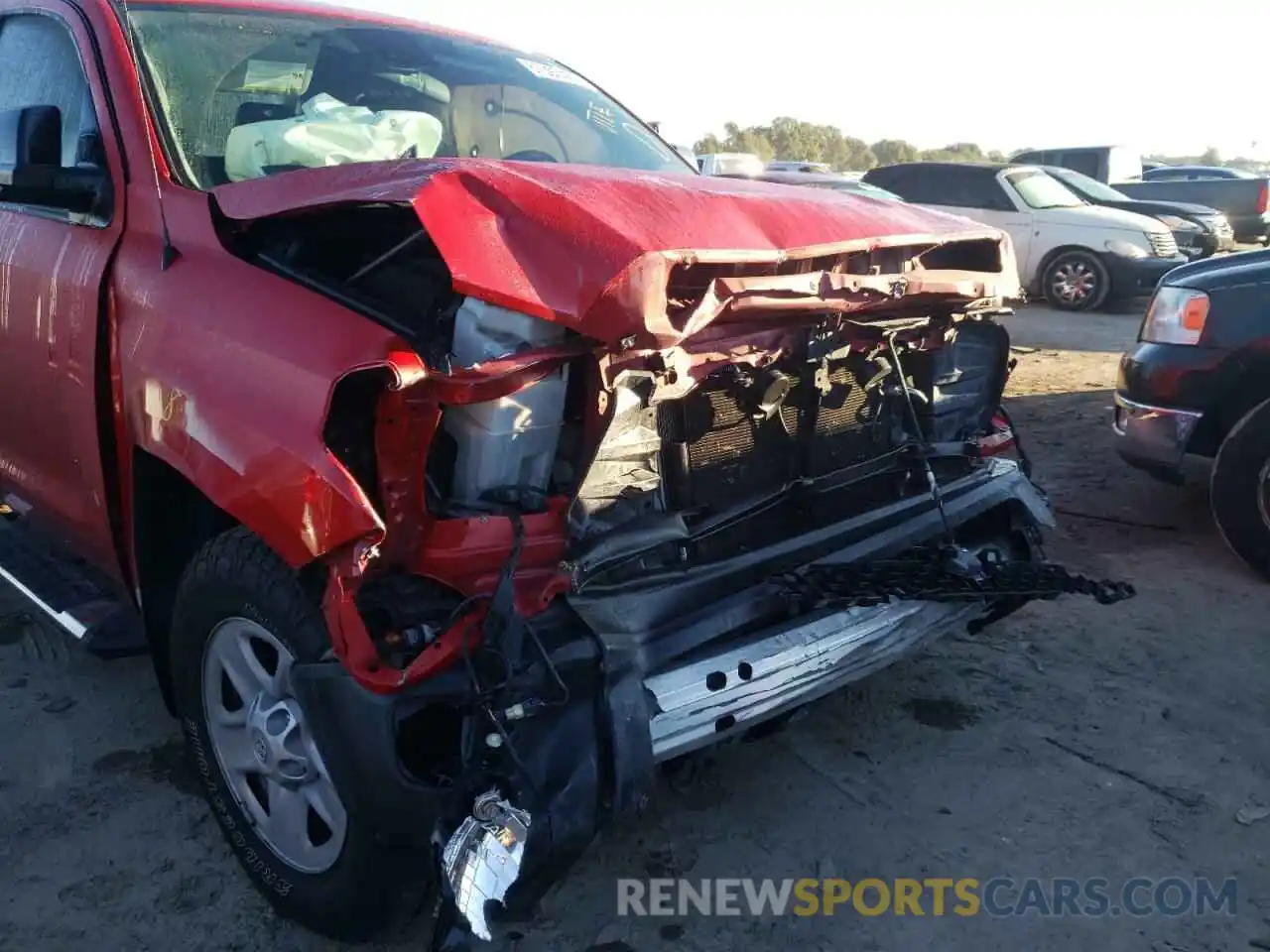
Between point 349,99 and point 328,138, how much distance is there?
0.34 metres

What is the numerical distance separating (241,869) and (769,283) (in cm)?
195

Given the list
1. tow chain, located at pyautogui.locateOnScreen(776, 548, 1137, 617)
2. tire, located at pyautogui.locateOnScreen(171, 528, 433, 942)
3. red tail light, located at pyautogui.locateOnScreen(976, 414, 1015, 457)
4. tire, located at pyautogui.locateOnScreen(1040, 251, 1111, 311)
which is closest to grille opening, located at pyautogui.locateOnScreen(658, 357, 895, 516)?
tow chain, located at pyautogui.locateOnScreen(776, 548, 1137, 617)

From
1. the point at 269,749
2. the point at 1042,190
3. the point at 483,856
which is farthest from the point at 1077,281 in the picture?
the point at 483,856

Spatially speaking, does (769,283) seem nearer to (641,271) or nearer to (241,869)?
(641,271)

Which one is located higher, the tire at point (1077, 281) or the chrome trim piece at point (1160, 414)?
the chrome trim piece at point (1160, 414)

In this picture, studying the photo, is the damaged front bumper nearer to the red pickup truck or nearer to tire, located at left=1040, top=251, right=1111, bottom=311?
the red pickup truck

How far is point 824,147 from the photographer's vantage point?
2030 inches

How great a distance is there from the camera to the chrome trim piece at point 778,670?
7.50 feet

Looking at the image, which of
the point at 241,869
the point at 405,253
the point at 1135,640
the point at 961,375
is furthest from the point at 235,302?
the point at 1135,640

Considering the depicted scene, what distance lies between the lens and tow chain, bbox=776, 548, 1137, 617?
2.58m

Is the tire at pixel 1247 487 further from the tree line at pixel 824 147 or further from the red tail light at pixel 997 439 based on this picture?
the tree line at pixel 824 147

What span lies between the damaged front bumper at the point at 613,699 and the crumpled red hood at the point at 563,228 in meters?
0.64

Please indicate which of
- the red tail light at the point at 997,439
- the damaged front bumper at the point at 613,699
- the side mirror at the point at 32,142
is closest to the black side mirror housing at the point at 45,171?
the side mirror at the point at 32,142

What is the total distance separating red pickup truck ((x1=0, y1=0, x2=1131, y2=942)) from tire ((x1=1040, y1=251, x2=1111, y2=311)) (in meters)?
9.49
